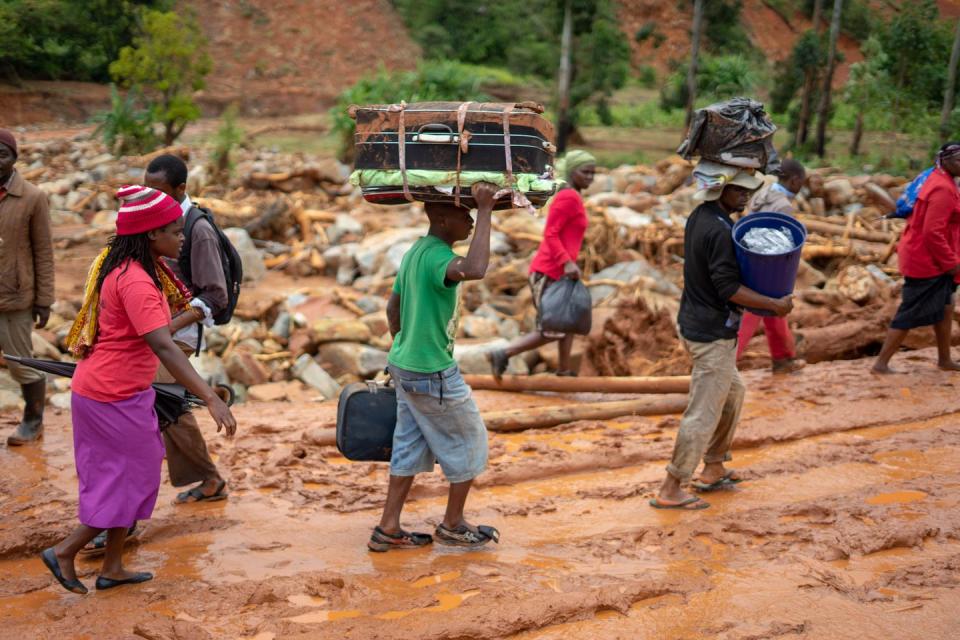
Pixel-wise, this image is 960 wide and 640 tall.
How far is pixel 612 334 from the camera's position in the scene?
8445 mm

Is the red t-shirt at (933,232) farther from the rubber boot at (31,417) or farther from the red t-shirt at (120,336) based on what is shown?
the rubber boot at (31,417)

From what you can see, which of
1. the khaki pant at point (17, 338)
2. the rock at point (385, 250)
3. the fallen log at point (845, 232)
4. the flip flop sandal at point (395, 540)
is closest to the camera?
the flip flop sandal at point (395, 540)

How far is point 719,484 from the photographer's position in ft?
17.1

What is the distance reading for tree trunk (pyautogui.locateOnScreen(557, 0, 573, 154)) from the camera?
24.4 meters

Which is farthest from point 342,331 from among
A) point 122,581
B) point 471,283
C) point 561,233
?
point 122,581

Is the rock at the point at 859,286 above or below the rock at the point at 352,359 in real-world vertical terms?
above

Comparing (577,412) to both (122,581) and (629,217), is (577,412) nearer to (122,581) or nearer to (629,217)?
(122,581)

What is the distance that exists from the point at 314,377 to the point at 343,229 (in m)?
5.68

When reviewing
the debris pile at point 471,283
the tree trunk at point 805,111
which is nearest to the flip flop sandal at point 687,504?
the debris pile at point 471,283

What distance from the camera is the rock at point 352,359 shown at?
9148mm

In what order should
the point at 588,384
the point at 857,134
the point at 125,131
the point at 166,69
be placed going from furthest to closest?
the point at 166,69
the point at 857,134
the point at 125,131
the point at 588,384

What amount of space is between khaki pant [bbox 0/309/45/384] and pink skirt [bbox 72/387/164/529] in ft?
7.60

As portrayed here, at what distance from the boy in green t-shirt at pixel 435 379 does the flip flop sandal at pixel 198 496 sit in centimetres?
111

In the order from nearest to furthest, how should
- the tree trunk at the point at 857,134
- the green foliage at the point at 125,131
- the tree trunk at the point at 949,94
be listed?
the tree trunk at the point at 949,94 → the green foliage at the point at 125,131 → the tree trunk at the point at 857,134
